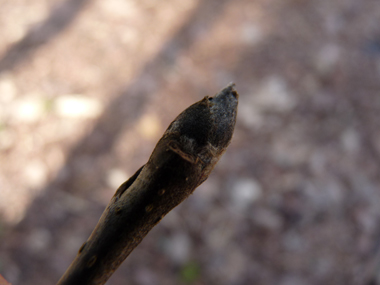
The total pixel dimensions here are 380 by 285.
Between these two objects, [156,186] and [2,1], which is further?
[2,1]

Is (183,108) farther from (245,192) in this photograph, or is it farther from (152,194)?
(152,194)

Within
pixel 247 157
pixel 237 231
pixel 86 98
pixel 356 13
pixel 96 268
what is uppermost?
pixel 86 98

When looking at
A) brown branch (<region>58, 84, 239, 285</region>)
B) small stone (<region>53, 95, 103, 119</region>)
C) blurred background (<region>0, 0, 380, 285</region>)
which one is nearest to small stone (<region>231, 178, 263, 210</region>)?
blurred background (<region>0, 0, 380, 285</region>)

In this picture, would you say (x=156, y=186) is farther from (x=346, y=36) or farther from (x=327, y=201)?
(x=346, y=36)

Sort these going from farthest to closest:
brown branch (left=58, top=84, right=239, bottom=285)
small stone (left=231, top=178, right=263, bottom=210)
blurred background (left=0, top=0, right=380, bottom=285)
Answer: small stone (left=231, top=178, right=263, bottom=210) < blurred background (left=0, top=0, right=380, bottom=285) < brown branch (left=58, top=84, right=239, bottom=285)

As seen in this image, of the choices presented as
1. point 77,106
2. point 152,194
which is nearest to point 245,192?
point 77,106

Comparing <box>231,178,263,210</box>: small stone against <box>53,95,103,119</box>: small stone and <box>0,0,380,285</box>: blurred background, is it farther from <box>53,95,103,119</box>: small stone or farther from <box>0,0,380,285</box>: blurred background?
<box>53,95,103,119</box>: small stone

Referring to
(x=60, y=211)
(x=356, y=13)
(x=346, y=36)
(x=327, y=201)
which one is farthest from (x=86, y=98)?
(x=356, y=13)
